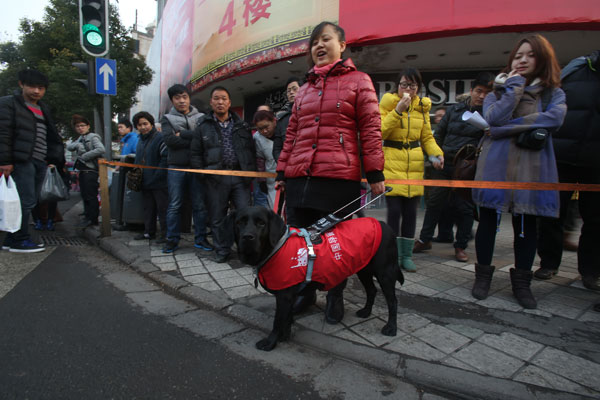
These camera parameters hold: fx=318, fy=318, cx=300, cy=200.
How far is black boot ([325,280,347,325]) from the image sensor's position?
7.54ft

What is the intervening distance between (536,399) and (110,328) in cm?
259

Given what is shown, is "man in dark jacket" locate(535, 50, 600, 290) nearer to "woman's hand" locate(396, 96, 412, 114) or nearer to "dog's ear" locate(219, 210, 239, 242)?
"woman's hand" locate(396, 96, 412, 114)

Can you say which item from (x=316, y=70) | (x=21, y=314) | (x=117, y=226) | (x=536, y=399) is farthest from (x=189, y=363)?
(x=117, y=226)

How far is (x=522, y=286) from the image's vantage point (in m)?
2.63

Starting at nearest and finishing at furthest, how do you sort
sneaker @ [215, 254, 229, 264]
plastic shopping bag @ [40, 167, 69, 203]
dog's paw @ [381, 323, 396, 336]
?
1. dog's paw @ [381, 323, 396, 336]
2. sneaker @ [215, 254, 229, 264]
3. plastic shopping bag @ [40, 167, 69, 203]

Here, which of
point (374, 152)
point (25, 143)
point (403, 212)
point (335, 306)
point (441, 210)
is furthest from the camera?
point (441, 210)

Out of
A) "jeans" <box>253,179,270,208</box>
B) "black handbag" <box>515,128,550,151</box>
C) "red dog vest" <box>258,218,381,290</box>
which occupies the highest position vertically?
"black handbag" <box>515,128,550,151</box>

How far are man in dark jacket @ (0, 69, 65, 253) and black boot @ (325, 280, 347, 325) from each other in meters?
4.01

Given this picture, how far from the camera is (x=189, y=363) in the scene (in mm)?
1862

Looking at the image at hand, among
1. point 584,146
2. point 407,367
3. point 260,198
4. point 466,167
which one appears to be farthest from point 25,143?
point 584,146

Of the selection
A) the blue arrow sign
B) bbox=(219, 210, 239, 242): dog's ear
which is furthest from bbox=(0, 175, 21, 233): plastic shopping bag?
bbox=(219, 210, 239, 242): dog's ear

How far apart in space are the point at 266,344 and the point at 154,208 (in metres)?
3.45

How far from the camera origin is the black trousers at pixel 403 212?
3324mm

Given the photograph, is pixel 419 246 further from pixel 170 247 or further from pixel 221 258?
pixel 170 247
